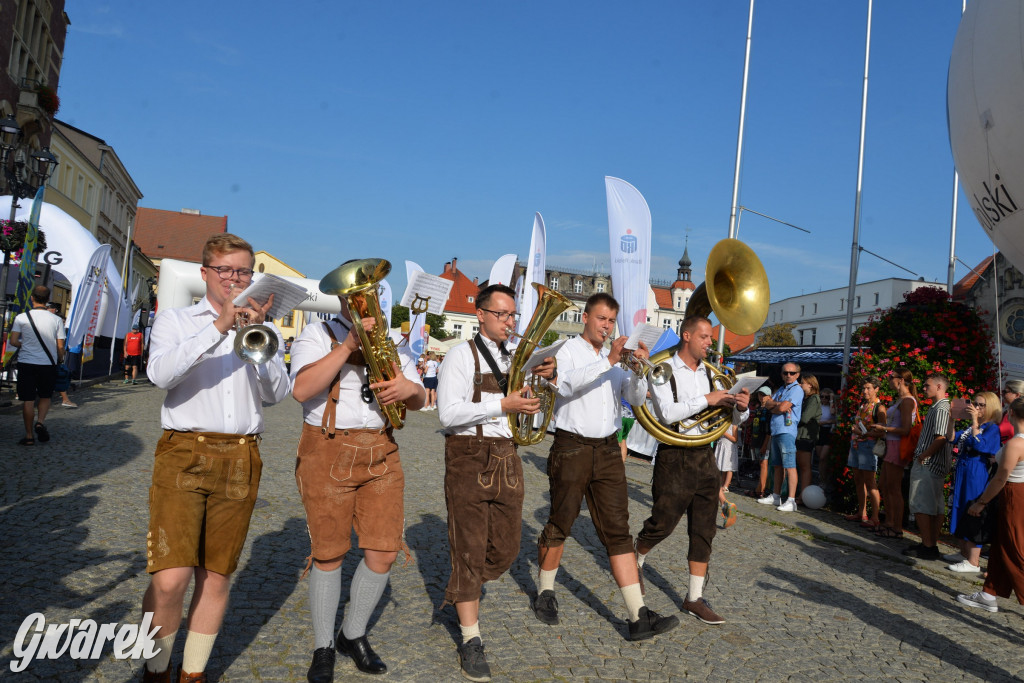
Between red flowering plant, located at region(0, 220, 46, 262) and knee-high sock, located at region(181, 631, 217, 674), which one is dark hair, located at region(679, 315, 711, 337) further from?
red flowering plant, located at region(0, 220, 46, 262)

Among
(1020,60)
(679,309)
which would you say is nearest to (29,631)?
(1020,60)

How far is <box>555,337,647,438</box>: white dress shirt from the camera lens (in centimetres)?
444

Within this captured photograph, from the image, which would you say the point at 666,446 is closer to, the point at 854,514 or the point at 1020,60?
the point at 1020,60

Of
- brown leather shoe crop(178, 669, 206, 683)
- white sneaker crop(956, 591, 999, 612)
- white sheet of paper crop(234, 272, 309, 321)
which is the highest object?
white sheet of paper crop(234, 272, 309, 321)

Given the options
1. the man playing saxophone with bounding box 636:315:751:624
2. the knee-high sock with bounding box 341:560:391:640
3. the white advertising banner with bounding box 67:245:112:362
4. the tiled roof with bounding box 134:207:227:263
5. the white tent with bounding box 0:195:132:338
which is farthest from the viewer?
the tiled roof with bounding box 134:207:227:263

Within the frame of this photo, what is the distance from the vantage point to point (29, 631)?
362 centimetres

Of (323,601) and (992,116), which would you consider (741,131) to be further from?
(323,601)

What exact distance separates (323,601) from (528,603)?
1.84 m

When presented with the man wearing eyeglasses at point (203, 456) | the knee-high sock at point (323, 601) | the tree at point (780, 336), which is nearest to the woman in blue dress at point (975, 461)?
the knee-high sock at point (323, 601)

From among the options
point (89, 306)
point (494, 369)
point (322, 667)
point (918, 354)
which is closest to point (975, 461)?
point (918, 354)

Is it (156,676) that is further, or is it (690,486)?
(690,486)

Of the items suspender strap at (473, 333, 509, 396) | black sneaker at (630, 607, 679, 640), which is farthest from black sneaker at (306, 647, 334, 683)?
black sneaker at (630, 607, 679, 640)

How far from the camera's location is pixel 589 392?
15.2ft

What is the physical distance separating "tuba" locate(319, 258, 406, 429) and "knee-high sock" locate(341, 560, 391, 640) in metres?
0.98
